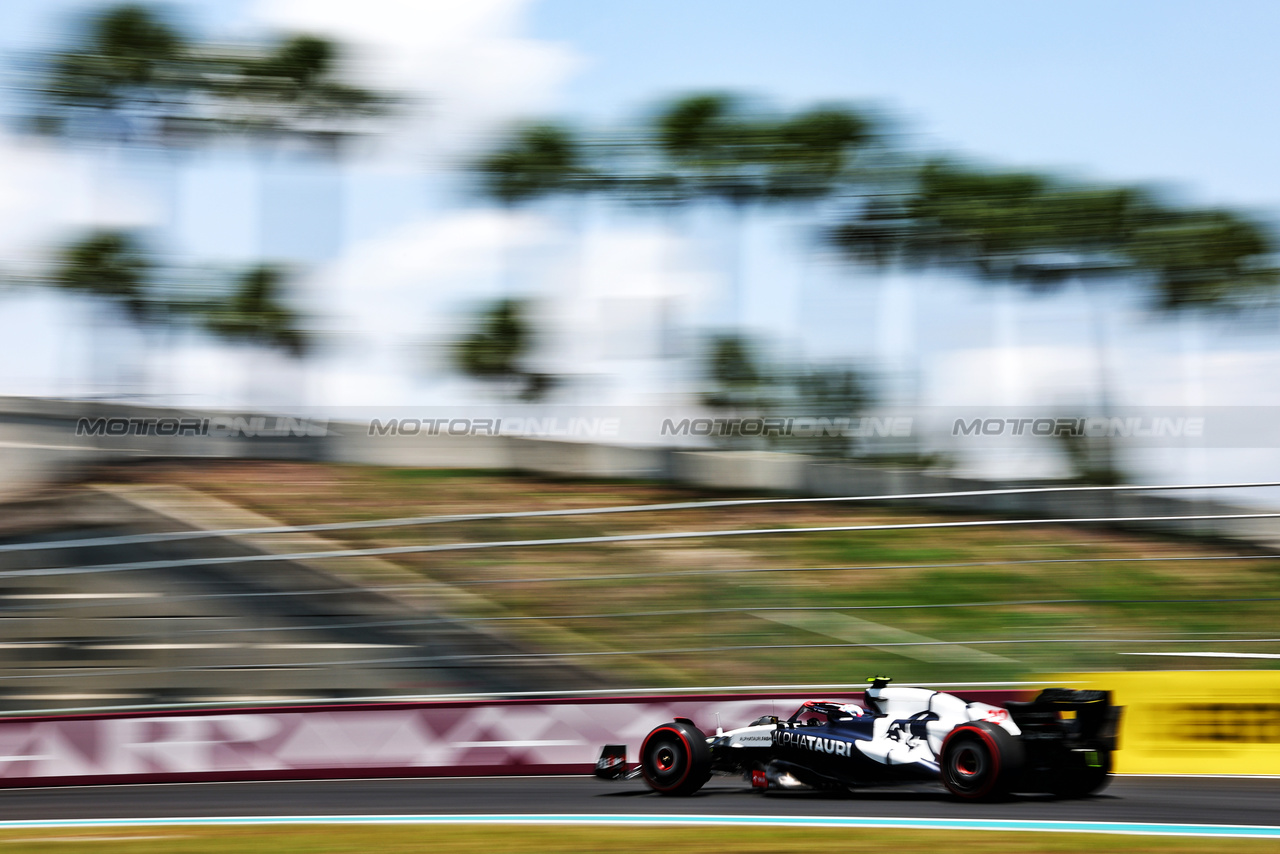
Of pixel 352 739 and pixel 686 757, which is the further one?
pixel 352 739

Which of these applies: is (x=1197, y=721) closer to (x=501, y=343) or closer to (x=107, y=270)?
(x=501, y=343)

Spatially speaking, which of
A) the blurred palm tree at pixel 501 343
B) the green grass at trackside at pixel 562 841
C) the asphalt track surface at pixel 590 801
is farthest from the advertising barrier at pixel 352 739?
the blurred palm tree at pixel 501 343

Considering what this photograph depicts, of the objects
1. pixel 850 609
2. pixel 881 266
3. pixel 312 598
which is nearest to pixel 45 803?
pixel 312 598

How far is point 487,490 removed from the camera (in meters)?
16.0

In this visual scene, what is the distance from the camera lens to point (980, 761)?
256 inches

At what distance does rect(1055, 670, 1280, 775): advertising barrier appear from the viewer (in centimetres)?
834

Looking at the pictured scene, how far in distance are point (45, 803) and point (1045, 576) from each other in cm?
942

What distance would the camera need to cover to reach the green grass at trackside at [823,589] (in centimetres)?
1114

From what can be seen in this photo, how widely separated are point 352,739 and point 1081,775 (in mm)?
5485

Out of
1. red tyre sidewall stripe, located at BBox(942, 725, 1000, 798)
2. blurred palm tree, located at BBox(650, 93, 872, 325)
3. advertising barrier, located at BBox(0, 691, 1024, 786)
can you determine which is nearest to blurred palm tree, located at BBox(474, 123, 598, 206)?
blurred palm tree, located at BBox(650, 93, 872, 325)

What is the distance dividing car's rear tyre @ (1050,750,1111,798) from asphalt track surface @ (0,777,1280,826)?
2.8 inches

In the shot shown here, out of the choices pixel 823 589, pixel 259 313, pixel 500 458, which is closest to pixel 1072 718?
pixel 823 589

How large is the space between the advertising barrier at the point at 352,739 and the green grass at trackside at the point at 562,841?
8.96 feet

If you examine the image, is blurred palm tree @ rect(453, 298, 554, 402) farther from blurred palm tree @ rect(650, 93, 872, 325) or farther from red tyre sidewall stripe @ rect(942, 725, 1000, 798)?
red tyre sidewall stripe @ rect(942, 725, 1000, 798)
